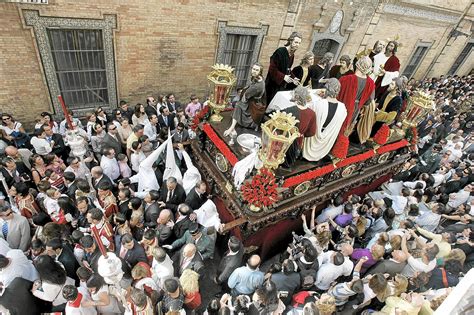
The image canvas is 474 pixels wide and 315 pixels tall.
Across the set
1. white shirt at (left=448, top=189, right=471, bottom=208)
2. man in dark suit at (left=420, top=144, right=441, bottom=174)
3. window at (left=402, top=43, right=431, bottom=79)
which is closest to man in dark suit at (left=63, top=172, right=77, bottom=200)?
white shirt at (left=448, top=189, right=471, bottom=208)

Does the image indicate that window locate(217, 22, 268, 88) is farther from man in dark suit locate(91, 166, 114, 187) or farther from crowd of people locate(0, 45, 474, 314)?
man in dark suit locate(91, 166, 114, 187)

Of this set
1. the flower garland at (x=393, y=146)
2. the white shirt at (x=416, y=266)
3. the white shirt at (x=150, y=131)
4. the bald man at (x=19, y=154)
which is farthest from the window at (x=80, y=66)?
the white shirt at (x=416, y=266)

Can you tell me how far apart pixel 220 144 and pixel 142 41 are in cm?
449

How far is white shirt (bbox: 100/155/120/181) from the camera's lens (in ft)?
18.0

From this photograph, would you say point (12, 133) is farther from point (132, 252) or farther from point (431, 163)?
point (431, 163)

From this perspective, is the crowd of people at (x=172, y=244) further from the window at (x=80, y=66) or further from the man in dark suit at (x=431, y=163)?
the window at (x=80, y=66)

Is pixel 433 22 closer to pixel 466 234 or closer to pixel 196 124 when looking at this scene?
pixel 466 234

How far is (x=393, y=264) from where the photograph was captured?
4.54 metres

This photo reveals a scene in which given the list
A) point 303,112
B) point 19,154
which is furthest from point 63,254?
point 303,112

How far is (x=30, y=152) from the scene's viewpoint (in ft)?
19.3

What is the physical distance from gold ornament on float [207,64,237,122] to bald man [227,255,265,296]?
3317mm

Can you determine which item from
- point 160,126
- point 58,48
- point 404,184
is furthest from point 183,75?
point 404,184

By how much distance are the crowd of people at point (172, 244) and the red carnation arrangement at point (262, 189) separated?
86 cm

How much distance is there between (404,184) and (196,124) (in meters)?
5.36
